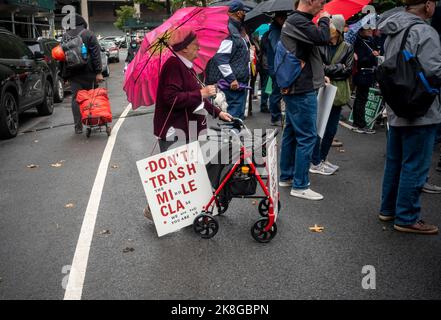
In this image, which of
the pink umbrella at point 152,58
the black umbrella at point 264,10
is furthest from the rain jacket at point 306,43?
the black umbrella at point 264,10

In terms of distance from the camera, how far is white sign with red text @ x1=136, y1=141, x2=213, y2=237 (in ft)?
14.0

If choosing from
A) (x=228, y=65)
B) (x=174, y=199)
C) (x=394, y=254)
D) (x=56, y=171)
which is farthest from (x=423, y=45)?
(x=56, y=171)

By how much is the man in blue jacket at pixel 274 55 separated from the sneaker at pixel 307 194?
4160 mm

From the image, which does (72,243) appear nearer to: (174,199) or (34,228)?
(34,228)

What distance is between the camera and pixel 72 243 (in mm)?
4484

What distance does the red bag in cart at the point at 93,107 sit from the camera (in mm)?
8773

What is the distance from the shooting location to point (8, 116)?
9.13 metres

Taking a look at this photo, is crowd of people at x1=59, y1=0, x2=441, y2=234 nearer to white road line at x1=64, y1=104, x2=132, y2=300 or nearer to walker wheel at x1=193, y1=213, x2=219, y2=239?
walker wheel at x1=193, y1=213, x2=219, y2=239

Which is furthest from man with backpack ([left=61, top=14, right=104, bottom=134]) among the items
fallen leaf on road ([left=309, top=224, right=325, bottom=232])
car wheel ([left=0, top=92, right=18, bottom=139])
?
fallen leaf on road ([left=309, top=224, right=325, bottom=232])

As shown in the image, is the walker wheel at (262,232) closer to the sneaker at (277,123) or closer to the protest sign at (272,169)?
the protest sign at (272,169)

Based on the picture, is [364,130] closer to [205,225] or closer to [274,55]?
[274,55]

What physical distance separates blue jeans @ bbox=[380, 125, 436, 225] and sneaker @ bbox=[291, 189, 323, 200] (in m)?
0.94

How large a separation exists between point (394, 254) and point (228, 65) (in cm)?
345

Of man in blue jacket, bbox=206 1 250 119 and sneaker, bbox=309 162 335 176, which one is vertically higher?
man in blue jacket, bbox=206 1 250 119
